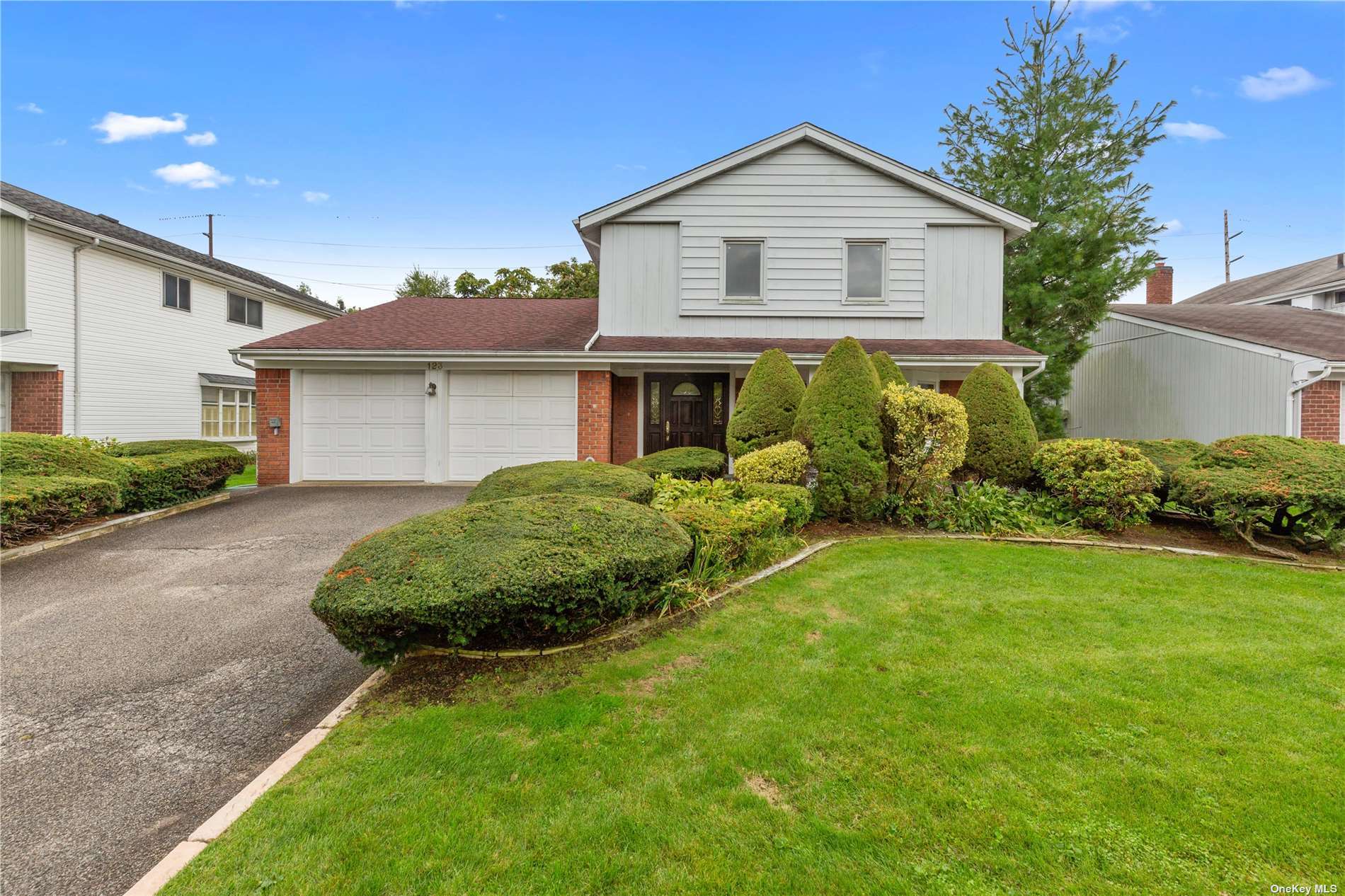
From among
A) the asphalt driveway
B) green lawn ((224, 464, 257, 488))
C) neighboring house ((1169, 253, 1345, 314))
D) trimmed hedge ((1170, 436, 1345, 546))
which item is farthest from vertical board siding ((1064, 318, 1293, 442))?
green lawn ((224, 464, 257, 488))

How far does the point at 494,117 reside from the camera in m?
14.5

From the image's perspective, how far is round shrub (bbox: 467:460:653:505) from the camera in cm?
583

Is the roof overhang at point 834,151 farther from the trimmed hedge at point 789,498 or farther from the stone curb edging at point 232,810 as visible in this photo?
the stone curb edging at point 232,810

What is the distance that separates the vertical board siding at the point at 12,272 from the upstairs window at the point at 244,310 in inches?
225

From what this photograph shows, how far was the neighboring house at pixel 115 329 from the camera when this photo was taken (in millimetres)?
13281

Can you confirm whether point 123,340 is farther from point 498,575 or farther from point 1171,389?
point 1171,389

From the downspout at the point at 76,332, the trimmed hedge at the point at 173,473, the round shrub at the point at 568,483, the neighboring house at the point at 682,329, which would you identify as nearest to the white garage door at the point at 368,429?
the neighboring house at the point at 682,329

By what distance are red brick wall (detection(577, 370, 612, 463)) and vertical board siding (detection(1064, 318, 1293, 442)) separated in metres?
13.0

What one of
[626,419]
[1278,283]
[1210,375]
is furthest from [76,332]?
[1278,283]

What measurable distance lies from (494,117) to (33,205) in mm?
11497

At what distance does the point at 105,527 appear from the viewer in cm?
732

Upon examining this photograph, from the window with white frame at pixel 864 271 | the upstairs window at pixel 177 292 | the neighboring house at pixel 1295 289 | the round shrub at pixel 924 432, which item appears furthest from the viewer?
the neighboring house at pixel 1295 289

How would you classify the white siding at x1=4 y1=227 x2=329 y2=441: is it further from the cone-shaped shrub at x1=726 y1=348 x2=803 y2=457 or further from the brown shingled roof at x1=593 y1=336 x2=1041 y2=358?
the cone-shaped shrub at x1=726 y1=348 x2=803 y2=457

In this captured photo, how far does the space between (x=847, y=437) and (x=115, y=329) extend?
19.5 meters
